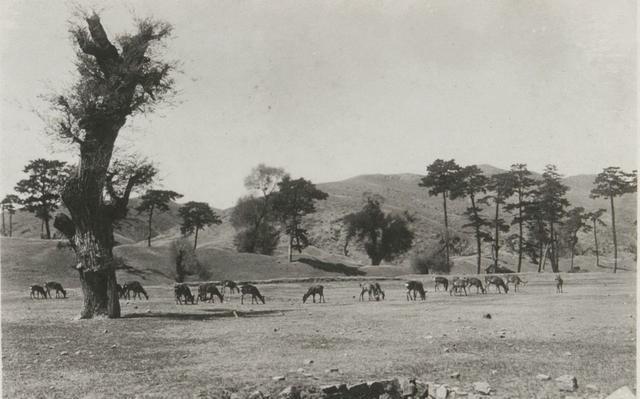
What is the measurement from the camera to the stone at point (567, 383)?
380 inches

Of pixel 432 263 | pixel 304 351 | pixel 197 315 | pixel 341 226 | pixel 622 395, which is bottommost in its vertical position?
pixel 432 263

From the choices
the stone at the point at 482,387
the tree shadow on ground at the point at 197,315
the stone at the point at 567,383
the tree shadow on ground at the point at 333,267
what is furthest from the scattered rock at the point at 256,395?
the tree shadow on ground at the point at 333,267

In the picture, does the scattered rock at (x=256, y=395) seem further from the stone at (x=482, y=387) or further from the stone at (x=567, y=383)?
the stone at (x=567, y=383)

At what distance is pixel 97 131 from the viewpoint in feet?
70.8

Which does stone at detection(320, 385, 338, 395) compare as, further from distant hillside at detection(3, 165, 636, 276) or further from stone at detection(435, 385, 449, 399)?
distant hillside at detection(3, 165, 636, 276)

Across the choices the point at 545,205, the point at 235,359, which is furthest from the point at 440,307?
the point at 545,205

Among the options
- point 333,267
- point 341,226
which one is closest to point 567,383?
point 333,267

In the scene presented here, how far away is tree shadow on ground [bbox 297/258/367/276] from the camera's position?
7000cm

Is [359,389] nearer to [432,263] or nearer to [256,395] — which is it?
[256,395]

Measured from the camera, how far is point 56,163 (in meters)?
76.2

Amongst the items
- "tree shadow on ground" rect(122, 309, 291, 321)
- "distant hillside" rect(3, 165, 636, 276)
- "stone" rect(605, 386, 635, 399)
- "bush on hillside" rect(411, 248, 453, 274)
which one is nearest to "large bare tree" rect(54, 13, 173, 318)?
"tree shadow on ground" rect(122, 309, 291, 321)

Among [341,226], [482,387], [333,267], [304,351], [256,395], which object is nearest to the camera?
[256,395]

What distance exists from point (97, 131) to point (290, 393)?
15.9 m

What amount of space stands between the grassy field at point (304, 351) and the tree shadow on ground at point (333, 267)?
156 feet
